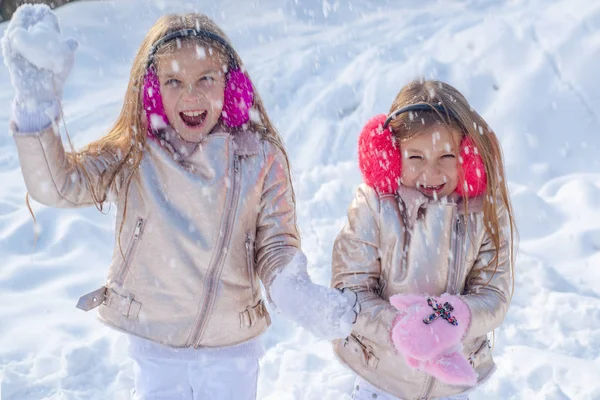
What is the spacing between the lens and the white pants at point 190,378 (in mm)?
2783

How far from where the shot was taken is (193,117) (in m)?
2.73

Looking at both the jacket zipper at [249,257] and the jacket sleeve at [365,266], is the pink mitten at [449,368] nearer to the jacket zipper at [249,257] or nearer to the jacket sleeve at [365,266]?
the jacket sleeve at [365,266]

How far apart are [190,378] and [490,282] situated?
1.27 metres

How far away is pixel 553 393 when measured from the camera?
377 cm

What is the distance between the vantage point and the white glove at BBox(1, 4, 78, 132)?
2.23 metres

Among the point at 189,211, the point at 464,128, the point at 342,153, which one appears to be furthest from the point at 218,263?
the point at 342,153

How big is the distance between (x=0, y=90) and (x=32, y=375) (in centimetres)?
517

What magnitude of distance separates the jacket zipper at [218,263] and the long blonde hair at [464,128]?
0.68 metres

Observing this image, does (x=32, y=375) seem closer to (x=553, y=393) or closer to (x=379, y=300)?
(x=379, y=300)

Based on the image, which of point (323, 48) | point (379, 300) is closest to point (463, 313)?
point (379, 300)

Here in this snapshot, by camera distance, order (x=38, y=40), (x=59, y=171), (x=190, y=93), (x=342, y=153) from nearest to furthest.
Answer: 1. (x=38, y=40)
2. (x=59, y=171)
3. (x=190, y=93)
4. (x=342, y=153)

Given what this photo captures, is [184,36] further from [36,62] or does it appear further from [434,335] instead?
[434,335]

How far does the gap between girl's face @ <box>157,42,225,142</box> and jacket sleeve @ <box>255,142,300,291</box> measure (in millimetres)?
277

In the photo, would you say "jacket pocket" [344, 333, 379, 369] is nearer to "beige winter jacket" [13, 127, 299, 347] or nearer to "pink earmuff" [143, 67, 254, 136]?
"beige winter jacket" [13, 127, 299, 347]
